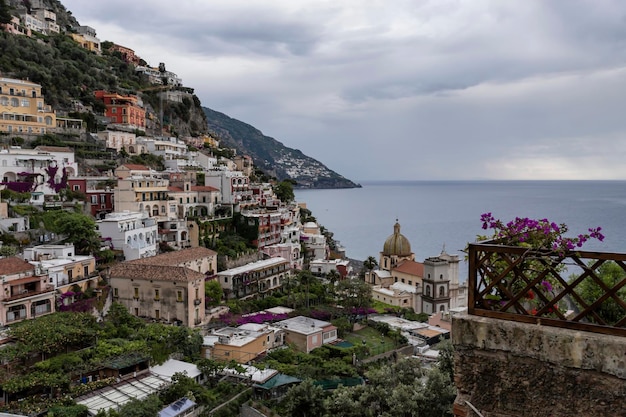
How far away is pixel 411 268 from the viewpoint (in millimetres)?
46188

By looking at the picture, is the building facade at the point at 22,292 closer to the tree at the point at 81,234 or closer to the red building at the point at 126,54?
the tree at the point at 81,234

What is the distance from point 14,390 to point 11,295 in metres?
7.22

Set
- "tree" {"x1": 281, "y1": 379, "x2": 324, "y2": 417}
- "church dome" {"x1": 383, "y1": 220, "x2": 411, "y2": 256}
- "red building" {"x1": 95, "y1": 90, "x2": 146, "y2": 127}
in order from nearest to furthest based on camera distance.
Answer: "tree" {"x1": 281, "y1": 379, "x2": 324, "y2": 417} < "church dome" {"x1": 383, "y1": 220, "x2": 411, "y2": 256} < "red building" {"x1": 95, "y1": 90, "x2": 146, "y2": 127}

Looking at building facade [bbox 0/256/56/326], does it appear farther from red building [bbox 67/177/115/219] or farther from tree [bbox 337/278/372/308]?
tree [bbox 337/278/372/308]

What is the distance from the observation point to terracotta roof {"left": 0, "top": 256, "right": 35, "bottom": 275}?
23.1 meters

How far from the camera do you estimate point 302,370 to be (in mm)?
22266

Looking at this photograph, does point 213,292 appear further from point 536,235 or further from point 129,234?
point 536,235

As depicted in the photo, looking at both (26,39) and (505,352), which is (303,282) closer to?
(505,352)

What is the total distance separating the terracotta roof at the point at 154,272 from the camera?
91.4 feet

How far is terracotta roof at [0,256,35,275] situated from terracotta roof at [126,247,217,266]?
21.2ft

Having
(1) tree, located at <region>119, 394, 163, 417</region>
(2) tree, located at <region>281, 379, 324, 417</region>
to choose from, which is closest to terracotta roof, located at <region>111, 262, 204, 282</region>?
(1) tree, located at <region>119, 394, 163, 417</region>

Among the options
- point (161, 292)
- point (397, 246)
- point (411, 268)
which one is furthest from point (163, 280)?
point (397, 246)

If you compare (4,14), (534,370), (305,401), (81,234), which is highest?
(4,14)

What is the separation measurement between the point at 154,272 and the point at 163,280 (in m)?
1.03
